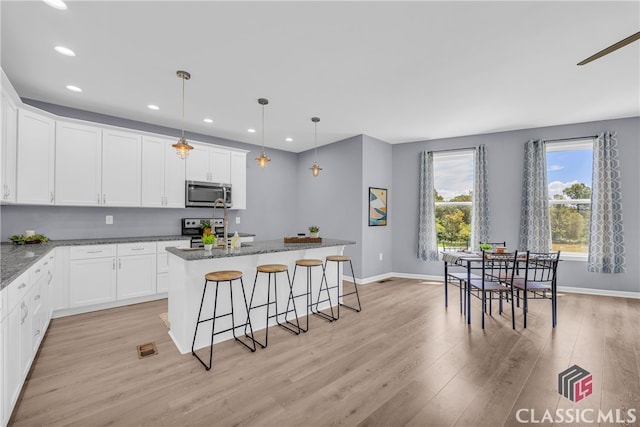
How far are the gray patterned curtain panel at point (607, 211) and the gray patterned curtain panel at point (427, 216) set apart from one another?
2363 mm

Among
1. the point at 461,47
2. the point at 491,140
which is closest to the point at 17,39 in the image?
the point at 461,47

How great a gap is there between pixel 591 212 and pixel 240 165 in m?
6.02

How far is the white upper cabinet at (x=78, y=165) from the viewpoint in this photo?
3.64 m

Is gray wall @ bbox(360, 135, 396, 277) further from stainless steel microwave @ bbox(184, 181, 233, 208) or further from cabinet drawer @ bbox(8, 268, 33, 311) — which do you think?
cabinet drawer @ bbox(8, 268, 33, 311)

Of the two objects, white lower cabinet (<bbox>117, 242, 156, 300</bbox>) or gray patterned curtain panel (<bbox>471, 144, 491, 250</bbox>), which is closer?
white lower cabinet (<bbox>117, 242, 156, 300</bbox>)

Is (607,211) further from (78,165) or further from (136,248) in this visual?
(78,165)

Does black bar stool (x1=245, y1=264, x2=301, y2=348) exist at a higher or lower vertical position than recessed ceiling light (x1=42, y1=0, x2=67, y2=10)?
lower

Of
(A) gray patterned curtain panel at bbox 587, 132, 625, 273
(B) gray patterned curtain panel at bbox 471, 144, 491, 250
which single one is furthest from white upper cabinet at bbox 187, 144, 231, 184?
(A) gray patterned curtain panel at bbox 587, 132, 625, 273

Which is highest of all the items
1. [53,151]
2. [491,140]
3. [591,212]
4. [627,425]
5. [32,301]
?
[491,140]

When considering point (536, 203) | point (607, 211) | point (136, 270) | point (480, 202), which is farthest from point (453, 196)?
point (136, 270)

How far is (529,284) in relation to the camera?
3465 mm

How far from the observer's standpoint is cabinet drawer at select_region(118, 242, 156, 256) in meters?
3.84

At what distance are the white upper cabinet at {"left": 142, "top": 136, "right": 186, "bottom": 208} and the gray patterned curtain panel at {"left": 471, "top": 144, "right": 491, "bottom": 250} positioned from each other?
5213mm

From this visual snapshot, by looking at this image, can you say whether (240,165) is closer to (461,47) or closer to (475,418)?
(461,47)
